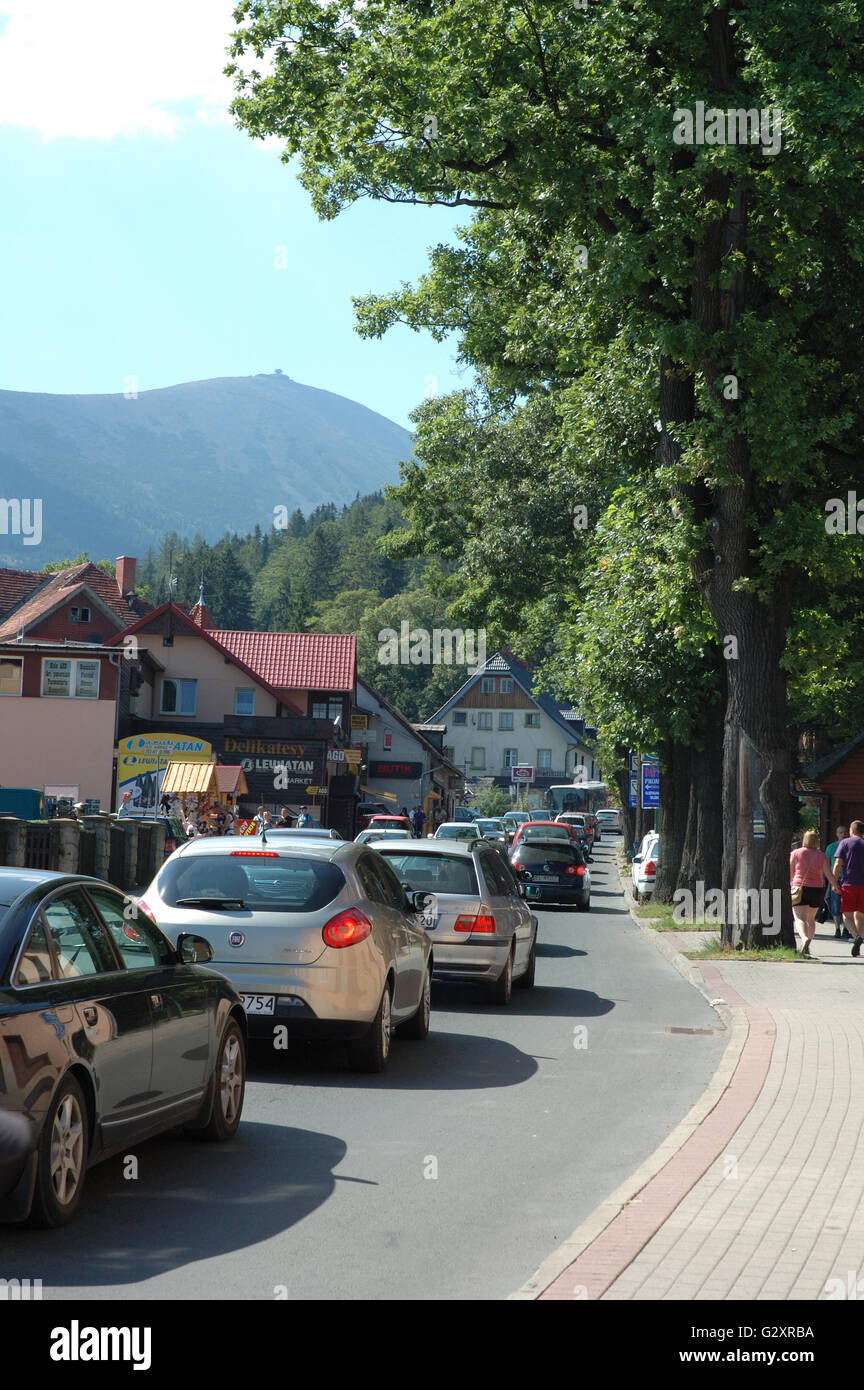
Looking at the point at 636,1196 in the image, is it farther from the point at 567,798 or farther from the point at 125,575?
the point at 567,798

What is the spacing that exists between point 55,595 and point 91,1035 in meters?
65.1

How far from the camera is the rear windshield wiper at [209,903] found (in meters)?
10.7

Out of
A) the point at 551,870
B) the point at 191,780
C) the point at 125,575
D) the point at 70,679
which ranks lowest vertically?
the point at 551,870

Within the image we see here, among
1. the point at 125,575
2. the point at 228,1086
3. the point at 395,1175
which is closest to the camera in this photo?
the point at 395,1175

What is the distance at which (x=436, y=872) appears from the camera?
15.6 m

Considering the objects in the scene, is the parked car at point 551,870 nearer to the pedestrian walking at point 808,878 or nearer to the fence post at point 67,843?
the fence post at point 67,843

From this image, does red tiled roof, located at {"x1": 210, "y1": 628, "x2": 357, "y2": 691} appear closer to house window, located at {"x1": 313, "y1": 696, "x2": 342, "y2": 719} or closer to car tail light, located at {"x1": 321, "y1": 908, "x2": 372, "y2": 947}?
house window, located at {"x1": 313, "y1": 696, "x2": 342, "y2": 719}

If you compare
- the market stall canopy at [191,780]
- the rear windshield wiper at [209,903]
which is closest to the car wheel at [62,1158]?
the rear windshield wiper at [209,903]

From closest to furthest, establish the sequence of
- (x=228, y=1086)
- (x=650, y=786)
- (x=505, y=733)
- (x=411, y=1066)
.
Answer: (x=228, y=1086) → (x=411, y=1066) → (x=650, y=786) → (x=505, y=733)

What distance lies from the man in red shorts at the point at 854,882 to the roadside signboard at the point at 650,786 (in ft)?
48.0

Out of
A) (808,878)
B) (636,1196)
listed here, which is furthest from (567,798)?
(636,1196)

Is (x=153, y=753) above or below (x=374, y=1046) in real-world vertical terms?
above

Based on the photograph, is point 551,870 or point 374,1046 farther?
point 551,870
